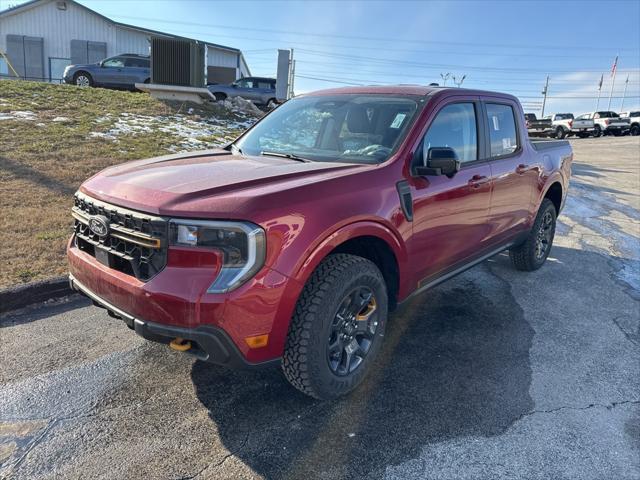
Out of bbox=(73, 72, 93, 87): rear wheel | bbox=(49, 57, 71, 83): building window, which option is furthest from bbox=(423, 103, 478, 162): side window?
bbox=(49, 57, 71, 83): building window

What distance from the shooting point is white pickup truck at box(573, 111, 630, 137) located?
36.8m

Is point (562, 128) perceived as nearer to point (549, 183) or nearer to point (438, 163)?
point (549, 183)

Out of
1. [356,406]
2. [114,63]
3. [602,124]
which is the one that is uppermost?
[114,63]

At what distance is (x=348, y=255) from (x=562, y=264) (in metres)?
4.20

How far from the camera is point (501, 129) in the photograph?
4602 millimetres

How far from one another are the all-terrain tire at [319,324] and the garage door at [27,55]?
3355cm

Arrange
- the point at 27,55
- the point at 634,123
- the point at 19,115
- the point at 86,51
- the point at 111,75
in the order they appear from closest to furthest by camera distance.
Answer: the point at 19,115 < the point at 111,75 < the point at 27,55 < the point at 86,51 < the point at 634,123

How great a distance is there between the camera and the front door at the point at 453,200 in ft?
11.0

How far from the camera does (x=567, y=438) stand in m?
2.73

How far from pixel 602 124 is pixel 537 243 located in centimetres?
3832

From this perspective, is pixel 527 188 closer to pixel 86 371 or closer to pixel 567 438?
pixel 567 438

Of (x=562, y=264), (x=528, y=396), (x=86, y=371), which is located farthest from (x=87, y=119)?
(x=528, y=396)

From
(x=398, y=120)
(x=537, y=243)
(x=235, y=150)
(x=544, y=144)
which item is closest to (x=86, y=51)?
(x=235, y=150)

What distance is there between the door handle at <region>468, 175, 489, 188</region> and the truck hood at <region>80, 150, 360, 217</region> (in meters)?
1.17
